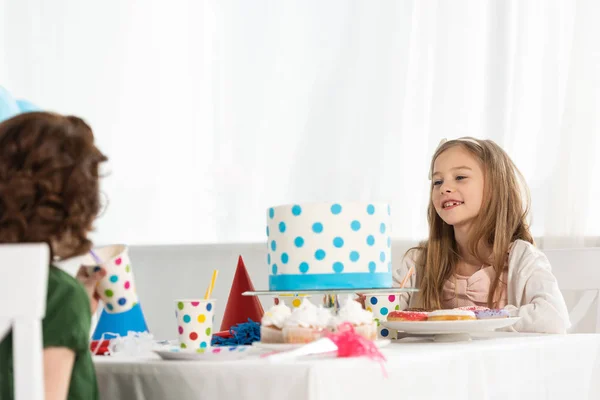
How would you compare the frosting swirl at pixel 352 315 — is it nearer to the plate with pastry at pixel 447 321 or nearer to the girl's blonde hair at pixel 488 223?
the plate with pastry at pixel 447 321

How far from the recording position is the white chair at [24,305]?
2.88ft

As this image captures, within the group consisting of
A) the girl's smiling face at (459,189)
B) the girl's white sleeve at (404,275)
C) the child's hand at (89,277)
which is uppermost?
the girl's smiling face at (459,189)

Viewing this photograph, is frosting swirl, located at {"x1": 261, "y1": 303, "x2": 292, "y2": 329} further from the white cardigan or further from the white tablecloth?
the white cardigan

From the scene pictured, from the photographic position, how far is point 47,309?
3.59ft

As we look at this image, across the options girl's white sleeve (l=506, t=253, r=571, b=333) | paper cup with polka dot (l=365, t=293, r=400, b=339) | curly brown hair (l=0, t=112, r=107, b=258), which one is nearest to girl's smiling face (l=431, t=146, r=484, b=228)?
girl's white sleeve (l=506, t=253, r=571, b=333)

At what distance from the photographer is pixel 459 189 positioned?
7.39 feet

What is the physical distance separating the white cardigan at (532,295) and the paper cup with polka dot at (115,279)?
848 millimetres

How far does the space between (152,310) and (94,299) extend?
2.06 meters

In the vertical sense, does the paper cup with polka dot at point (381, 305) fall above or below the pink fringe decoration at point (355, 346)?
below

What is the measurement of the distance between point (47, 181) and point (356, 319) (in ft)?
1.60

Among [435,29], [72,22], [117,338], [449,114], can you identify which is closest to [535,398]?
[117,338]

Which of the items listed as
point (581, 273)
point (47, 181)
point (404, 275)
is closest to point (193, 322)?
point (47, 181)

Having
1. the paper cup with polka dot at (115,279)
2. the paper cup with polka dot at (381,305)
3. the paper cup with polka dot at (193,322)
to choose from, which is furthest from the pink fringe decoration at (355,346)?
the paper cup with polka dot at (381,305)

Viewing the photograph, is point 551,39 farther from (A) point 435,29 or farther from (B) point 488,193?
(B) point 488,193
